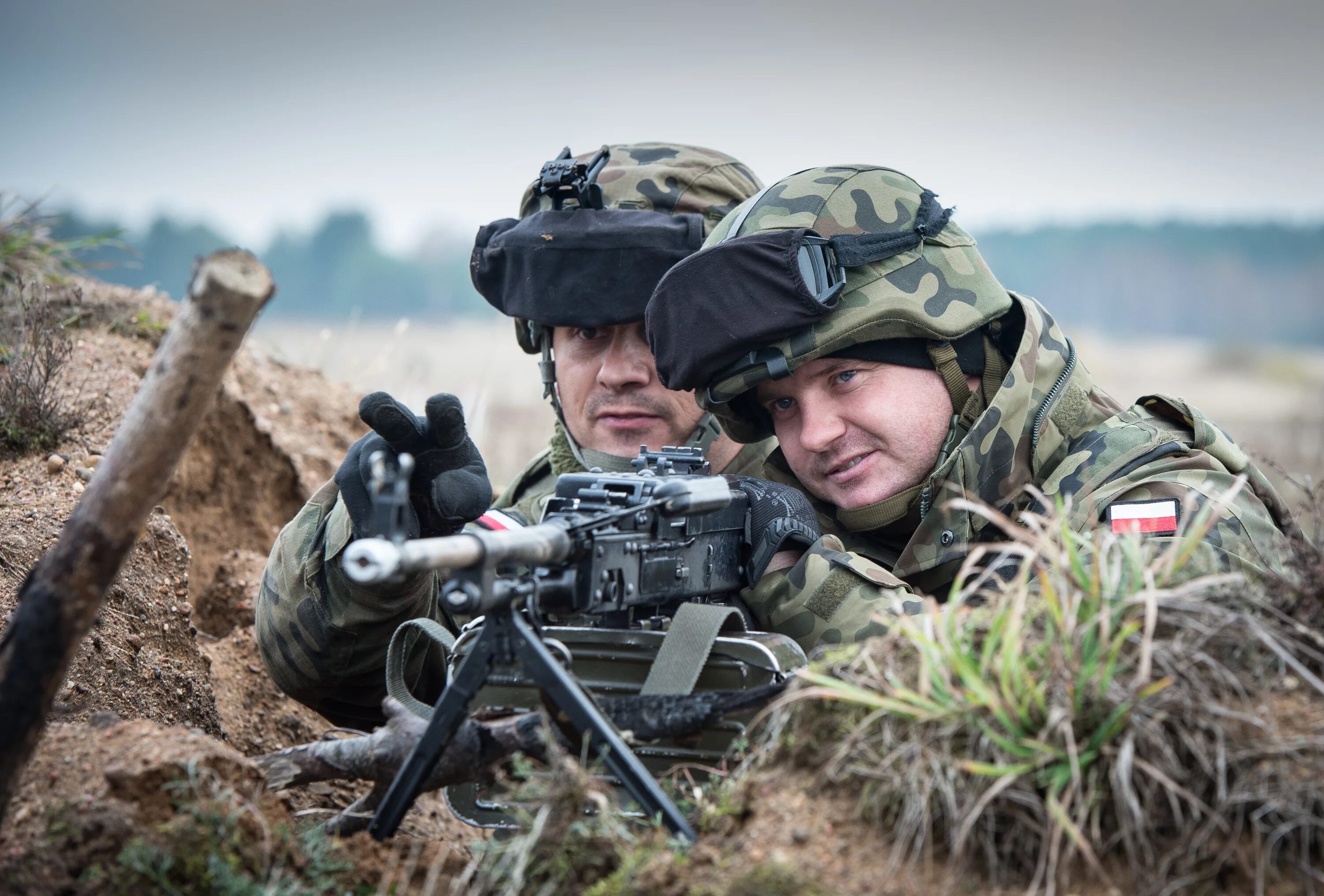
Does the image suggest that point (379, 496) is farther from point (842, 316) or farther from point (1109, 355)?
point (1109, 355)

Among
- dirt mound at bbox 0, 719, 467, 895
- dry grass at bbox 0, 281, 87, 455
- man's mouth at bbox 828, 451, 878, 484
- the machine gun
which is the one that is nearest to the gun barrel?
the machine gun

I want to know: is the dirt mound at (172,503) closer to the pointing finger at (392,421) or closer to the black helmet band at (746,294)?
the pointing finger at (392,421)

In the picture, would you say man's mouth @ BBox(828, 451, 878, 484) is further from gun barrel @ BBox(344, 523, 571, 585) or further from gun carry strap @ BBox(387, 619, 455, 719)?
gun barrel @ BBox(344, 523, 571, 585)

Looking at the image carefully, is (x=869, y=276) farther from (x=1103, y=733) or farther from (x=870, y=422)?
(x=1103, y=733)

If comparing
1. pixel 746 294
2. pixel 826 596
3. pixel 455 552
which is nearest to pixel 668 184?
pixel 746 294

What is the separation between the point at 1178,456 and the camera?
3488mm

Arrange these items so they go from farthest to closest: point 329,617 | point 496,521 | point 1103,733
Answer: point 329,617 < point 496,521 < point 1103,733

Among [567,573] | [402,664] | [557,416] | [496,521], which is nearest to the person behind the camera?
[567,573]

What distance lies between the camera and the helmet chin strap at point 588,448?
4.59 meters

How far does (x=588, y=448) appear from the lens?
473cm

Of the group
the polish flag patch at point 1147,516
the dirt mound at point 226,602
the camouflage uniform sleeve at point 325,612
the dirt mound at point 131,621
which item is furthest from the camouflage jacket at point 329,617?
the polish flag patch at point 1147,516

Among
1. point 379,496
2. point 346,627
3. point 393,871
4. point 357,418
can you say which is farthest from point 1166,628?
point 357,418

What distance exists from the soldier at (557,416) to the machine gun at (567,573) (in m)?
0.61

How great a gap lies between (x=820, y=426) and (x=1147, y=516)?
1.03 meters
